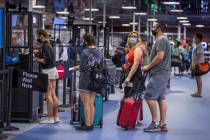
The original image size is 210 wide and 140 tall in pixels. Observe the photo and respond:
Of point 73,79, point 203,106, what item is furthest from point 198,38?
point 73,79

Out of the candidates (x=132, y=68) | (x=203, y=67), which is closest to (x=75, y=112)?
(x=132, y=68)

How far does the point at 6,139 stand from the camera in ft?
22.0

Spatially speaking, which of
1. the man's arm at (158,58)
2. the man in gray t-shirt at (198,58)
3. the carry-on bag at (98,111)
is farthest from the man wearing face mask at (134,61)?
the man in gray t-shirt at (198,58)

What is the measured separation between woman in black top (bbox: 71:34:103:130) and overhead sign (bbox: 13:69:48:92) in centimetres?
70

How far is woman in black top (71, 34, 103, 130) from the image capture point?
7.41 m

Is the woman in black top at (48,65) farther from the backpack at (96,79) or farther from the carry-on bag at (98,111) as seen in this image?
the backpack at (96,79)

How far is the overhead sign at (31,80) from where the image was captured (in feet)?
22.5

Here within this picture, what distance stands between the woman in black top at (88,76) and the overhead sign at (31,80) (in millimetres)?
696

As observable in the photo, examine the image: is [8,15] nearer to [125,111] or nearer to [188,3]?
[125,111]

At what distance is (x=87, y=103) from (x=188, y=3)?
1892 centimetres

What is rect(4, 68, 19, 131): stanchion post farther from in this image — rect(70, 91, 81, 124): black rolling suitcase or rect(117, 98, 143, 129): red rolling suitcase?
rect(117, 98, 143, 129): red rolling suitcase

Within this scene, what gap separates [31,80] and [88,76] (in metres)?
0.93

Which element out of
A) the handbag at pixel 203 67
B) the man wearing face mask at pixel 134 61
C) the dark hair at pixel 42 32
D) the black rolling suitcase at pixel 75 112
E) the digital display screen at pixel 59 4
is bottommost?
the black rolling suitcase at pixel 75 112

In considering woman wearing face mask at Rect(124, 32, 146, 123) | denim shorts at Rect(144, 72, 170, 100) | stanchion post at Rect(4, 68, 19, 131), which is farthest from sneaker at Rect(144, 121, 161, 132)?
stanchion post at Rect(4, 68, 19, 131)
